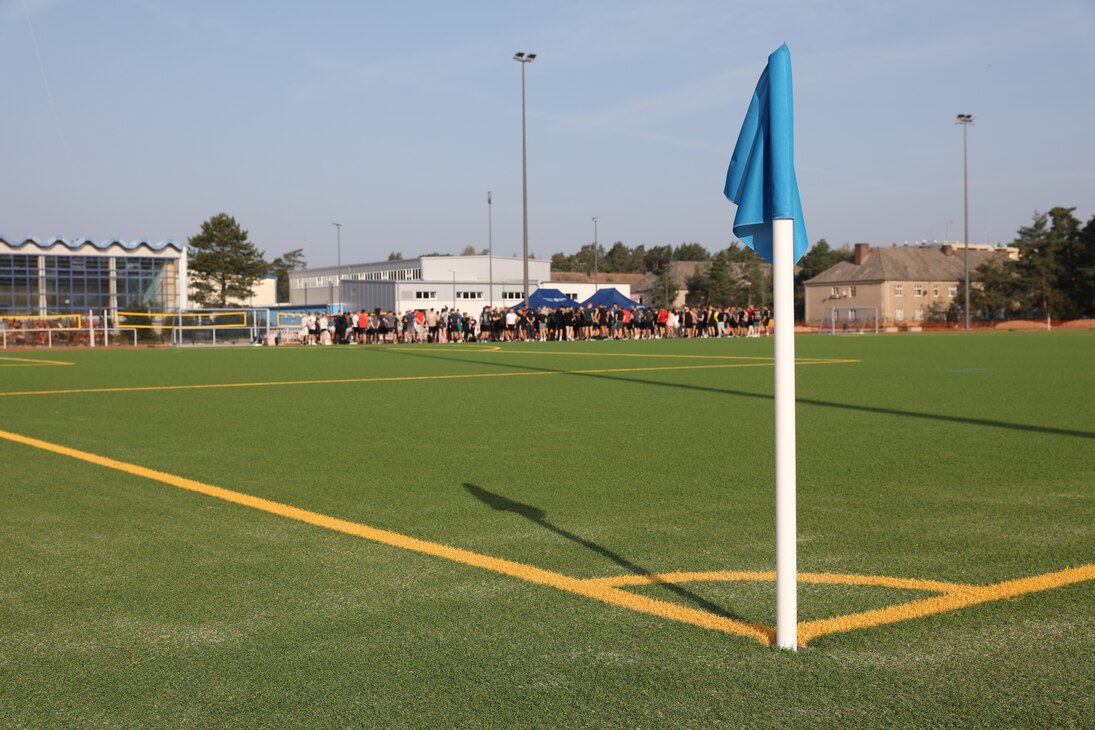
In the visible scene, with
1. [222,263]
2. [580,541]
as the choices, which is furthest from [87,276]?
[580,541]

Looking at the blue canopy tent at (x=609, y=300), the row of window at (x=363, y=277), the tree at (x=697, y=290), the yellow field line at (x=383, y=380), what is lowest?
the yellow field line at (x=383, y=380)

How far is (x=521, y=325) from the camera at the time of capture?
46312mm

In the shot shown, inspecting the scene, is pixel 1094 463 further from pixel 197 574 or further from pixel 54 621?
pixel 54 621

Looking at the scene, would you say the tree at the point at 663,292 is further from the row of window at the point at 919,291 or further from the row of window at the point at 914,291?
the row of window at the point at 919,291

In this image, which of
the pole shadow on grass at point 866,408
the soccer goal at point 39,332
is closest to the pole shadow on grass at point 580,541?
the pole shadow on grass at point 866,408

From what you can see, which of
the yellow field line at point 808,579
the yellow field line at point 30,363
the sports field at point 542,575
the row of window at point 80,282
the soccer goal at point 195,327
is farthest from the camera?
the row of window at point 80,282

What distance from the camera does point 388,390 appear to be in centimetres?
1633

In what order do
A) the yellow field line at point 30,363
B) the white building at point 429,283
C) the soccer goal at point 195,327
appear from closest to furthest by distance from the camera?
the yellow field line at point 30,363 < the soccer goal at point 195,327 < the white building at point 429,283

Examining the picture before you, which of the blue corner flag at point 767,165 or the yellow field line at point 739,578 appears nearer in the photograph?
the blue corner flag at point 767,165

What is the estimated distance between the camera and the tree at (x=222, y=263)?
89688mm

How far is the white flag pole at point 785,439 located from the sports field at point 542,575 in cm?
15

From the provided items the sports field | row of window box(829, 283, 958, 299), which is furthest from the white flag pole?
row of window box(829, 283, 958, 299)

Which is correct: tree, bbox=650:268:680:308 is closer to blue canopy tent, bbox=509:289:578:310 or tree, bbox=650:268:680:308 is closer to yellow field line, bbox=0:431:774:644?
blue canopy tent, bbox=509:289:578:310

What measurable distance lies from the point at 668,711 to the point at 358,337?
41530 millimetres
